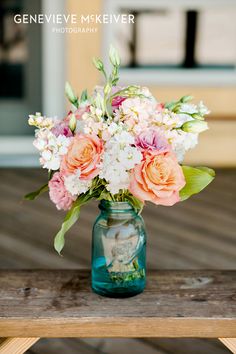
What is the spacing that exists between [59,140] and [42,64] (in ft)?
11.4

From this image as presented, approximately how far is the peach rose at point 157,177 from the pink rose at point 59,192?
0.13 meters

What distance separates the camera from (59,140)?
49.4 inches

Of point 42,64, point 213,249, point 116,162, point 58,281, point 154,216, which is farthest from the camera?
point 42,64

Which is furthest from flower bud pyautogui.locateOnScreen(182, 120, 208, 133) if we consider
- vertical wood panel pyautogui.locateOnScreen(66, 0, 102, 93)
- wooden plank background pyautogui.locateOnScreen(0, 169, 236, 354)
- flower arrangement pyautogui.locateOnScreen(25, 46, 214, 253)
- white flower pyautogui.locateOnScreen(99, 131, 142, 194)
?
vertical wood panel pyautogui.locateOnScreen(66, 0, 102, 93)

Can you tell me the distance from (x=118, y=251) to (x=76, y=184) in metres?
0.18

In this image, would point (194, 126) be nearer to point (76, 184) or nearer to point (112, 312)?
point (76, 184)

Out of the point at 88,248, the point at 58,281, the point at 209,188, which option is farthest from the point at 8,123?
the point at 58,281

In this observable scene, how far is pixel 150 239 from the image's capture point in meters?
3.09

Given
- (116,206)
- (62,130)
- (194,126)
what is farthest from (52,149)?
(194,126)

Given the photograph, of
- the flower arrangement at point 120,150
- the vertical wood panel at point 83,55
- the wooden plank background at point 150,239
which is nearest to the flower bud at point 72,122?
the flower arrangement at point 120,150

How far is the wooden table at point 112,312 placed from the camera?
4.15 ft

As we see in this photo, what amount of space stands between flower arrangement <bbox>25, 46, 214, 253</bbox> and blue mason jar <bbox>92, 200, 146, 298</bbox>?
30 mm

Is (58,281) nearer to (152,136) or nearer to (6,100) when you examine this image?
(152,136)

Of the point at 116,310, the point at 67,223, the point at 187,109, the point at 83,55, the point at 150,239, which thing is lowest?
the point at 150,239
